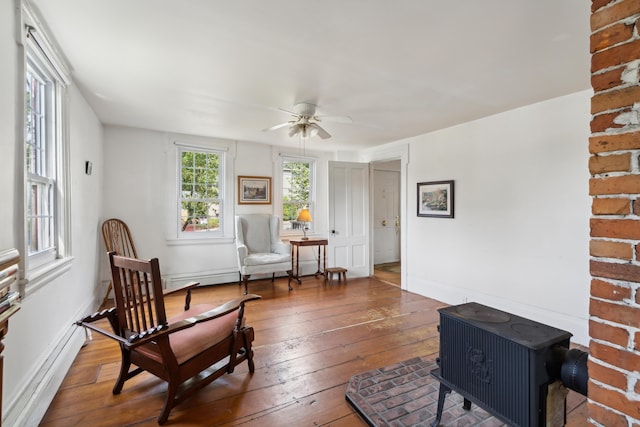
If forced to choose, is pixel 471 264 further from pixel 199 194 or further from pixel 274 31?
pixel 199 194

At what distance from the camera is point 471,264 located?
3.67 m

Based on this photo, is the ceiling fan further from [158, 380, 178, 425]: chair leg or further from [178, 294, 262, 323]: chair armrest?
[158, 380, 178, 425]: chair leg

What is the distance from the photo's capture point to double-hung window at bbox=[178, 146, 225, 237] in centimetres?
464

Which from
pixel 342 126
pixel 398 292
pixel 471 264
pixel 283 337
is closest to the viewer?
pixel 283 337

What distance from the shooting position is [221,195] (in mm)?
4910

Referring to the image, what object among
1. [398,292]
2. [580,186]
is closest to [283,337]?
[398,292]

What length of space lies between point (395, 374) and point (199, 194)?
3869mm

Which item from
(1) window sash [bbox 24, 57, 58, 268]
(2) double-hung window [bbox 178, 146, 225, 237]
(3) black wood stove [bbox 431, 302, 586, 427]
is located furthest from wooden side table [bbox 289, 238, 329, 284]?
(3) black wood stove [bbox 431, 302, 586, 427]

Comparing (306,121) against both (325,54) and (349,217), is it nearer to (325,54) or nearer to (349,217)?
(325,54)

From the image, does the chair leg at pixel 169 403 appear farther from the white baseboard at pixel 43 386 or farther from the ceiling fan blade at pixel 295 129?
the ceiling fan blade at pixel 295 129

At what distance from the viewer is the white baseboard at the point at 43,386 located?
1.57m

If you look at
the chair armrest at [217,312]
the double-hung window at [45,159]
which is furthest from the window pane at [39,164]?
the chair armrest at [217,312]

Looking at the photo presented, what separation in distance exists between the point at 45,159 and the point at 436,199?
416 centimetres

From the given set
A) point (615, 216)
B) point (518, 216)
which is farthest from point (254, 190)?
point (615, 216)
